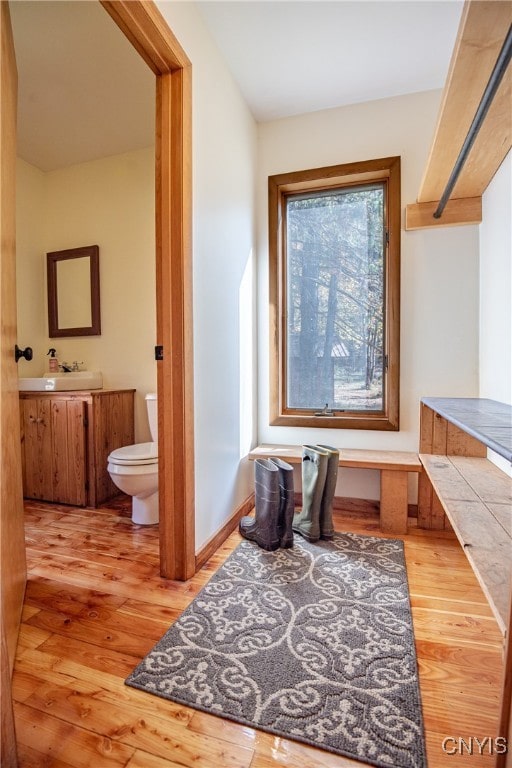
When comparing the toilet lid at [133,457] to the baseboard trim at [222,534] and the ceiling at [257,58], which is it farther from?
the ceiling at [257,58]

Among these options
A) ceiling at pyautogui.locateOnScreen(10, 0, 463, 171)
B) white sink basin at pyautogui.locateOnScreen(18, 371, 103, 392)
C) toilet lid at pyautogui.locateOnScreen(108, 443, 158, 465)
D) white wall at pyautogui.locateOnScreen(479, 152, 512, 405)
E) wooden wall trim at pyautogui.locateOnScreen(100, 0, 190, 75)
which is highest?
ceiling at pyautogui.locateOnScreen(10, 0, 463, 171)

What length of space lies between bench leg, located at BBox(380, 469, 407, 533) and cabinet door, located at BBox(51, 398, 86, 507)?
6.25ft

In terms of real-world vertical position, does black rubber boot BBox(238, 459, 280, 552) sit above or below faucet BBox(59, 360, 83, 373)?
below

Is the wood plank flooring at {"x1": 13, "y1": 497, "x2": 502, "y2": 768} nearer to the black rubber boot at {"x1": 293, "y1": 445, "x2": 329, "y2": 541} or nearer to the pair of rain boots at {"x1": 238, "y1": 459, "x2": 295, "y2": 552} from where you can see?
the pair of rain boots at {"x1": 238, "y1": 459, "x2": 295, "y2": 552}

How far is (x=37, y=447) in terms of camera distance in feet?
8.13

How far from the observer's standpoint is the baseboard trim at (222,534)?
1.64 meters

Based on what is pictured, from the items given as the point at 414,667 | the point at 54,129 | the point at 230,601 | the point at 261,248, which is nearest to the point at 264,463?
the point at 230,601

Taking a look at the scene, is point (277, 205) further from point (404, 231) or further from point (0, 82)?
point (0, 82)

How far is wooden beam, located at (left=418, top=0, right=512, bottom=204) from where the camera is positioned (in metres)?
1.00

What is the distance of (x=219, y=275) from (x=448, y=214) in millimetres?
1351

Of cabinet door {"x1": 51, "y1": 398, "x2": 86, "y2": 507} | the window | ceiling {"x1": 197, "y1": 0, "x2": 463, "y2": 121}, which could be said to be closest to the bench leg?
the window

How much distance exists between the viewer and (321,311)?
2.42m

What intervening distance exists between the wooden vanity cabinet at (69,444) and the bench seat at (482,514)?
2.00 metres
